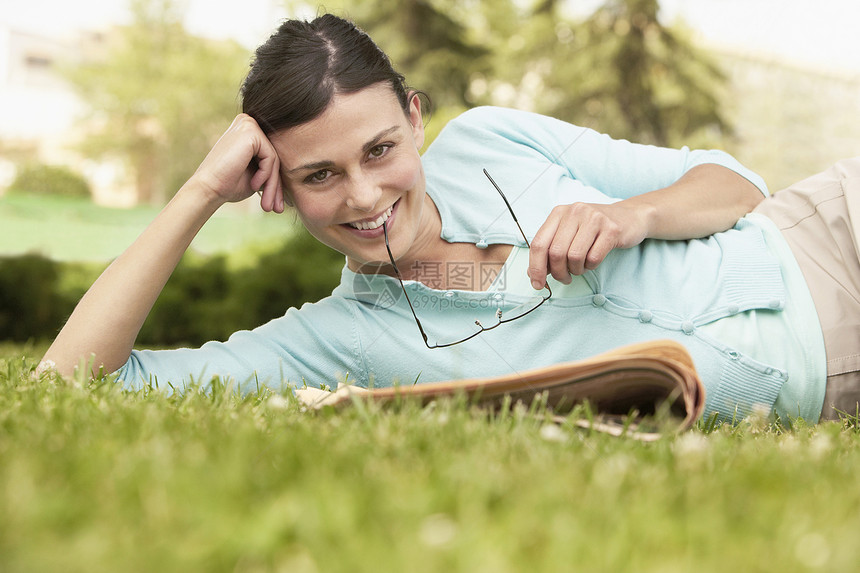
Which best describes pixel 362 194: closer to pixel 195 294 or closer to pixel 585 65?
pixel 195 294

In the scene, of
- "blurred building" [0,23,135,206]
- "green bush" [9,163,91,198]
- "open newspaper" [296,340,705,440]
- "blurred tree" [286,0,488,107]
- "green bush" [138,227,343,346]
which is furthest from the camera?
"blurred building" [0,23,135,206]

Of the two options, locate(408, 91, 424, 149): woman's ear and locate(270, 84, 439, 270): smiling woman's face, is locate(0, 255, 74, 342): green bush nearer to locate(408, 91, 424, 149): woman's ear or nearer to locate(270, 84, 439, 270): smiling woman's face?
locate(408, 91, 424, 149): woman's ear

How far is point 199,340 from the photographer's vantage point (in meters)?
9.14

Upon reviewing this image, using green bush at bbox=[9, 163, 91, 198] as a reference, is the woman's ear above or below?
above

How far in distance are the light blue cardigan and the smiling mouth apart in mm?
240

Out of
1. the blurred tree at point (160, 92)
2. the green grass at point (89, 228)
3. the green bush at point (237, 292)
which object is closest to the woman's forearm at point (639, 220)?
the green bush at point (237, 292)

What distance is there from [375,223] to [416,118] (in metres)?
0.59

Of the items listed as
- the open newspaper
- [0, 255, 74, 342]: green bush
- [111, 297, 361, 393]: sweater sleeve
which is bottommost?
[0, 255, 74, 342]: green bush

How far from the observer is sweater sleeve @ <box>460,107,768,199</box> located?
283 cm

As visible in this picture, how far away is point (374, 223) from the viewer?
251 cm

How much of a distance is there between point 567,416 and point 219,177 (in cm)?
147

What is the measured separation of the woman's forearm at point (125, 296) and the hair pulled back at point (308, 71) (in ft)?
1.31

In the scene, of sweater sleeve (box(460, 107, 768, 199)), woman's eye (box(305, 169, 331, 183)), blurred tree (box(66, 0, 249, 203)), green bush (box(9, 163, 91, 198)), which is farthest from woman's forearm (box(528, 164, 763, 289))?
green bush (box(9, 163, 91, 198))

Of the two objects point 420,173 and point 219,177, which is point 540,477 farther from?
point 219,177
